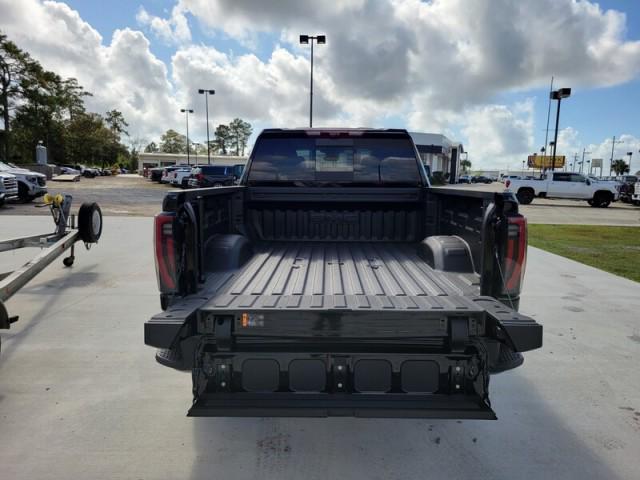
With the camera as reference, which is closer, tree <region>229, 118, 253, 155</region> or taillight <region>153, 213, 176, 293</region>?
taillight <region>153, 213, 176, 293</region>

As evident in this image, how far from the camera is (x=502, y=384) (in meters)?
3.94

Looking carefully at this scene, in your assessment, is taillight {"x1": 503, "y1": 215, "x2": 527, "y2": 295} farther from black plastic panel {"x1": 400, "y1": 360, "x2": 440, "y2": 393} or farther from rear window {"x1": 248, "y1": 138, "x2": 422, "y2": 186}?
rear window {"x1": 248, "y1": 138, "x2": 422, "y2": 186}

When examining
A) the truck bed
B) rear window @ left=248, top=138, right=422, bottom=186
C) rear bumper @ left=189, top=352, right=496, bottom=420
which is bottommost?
rear bumper @ left=189, top=352, right=496, bottom=420

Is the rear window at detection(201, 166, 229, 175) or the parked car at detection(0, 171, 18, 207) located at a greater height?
the rear window at detection(201, 166, 229, 175)

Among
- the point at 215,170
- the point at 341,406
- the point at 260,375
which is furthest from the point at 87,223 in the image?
the point at 215,170

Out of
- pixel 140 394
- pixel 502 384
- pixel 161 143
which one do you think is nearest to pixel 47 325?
pixel 140 394

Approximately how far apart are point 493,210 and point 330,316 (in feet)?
4.05

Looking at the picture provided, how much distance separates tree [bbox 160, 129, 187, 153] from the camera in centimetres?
12669

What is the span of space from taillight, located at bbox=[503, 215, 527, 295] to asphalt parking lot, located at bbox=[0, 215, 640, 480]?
1.02 m

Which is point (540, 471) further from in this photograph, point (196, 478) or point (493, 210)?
point (196, 478)

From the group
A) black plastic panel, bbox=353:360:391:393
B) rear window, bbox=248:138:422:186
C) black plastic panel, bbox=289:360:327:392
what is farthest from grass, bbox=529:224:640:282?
black plastic panel, bbox=289:360:327:392

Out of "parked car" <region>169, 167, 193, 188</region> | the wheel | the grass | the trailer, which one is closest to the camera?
the trailer

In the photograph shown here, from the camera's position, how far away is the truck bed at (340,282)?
2.66 m

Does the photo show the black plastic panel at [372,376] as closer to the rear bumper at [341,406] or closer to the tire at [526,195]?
the rear bumper at [341,406]
